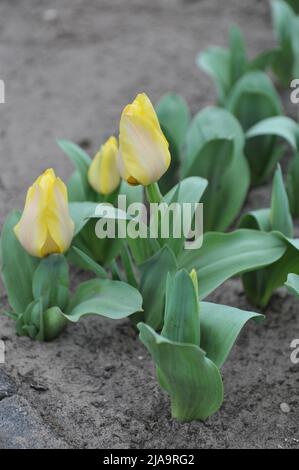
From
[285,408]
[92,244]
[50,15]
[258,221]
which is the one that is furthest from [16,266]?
[50,15]

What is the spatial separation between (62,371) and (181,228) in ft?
1.63

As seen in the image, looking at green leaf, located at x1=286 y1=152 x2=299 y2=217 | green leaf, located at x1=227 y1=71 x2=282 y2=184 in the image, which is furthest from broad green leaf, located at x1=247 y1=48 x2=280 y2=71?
green leaf, located at x1=286 y1=152 x2=299 y2=217

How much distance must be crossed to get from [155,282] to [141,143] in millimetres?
454

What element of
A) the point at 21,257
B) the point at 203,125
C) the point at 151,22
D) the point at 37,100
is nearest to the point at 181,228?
the point at 21,257

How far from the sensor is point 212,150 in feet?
8.91

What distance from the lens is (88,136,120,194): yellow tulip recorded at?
2.38 m

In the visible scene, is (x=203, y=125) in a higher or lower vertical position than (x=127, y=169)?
lower

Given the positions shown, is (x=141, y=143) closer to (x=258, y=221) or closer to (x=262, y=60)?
(x=258, y=221)

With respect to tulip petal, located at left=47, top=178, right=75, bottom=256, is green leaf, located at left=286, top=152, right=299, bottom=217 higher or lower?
lower

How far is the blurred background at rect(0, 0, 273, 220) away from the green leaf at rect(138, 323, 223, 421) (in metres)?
1.16

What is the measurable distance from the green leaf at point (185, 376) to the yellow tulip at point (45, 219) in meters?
0.40

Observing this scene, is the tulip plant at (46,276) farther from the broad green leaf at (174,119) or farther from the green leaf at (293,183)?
the green leaf at (293,183)

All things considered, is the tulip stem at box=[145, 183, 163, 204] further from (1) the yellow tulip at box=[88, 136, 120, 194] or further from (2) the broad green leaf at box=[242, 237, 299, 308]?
(2) the broad green leaf at box=[242, 237, 299, 308]

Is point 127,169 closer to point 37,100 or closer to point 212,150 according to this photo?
point 212,150
